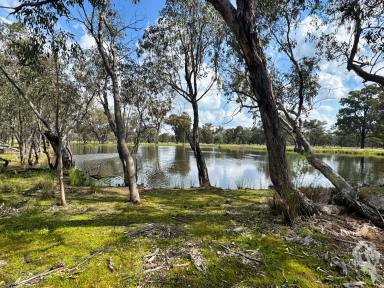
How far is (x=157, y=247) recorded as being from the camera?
435cm

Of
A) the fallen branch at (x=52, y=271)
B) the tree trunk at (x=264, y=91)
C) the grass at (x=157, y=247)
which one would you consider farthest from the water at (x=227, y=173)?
the fallen branch at (x=52, y=271)

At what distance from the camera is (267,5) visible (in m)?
9.82

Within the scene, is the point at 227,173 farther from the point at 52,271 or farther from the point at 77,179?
the point at 52,271

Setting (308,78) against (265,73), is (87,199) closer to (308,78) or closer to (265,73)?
(265,73)

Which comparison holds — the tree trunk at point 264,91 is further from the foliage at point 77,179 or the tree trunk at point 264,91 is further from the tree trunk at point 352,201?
the foliage at point 77,179

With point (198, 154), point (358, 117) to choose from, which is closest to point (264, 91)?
point (198, 154)

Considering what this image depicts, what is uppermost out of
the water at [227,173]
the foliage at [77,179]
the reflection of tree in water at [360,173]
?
the foliage at [77,179]

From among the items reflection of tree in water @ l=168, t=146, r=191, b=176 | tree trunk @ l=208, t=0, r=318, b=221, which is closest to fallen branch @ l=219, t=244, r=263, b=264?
tree trunk @ l=208, t=0, r=318, b=221

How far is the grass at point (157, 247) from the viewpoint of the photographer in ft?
11.6

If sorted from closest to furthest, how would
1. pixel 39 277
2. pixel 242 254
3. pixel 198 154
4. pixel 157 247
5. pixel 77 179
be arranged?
pixel 39 277 < pixel 242 254 < pixel 157 247 < pixel 77 179 < pixel 198 154

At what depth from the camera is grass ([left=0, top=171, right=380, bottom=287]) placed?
355 centimetres

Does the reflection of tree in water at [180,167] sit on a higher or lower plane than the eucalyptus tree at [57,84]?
lower

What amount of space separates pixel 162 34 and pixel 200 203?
8.39 metres

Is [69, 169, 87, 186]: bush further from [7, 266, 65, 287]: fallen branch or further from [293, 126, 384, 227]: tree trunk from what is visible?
[293, 126, 384, 227]: tree trunk
